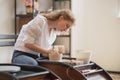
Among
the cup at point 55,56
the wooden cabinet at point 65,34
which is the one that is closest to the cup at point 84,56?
the cup at point 55,56

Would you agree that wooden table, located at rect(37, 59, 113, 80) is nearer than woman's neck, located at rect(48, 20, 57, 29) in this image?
Yes

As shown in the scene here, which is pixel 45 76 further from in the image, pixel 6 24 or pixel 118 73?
pixel 118 73

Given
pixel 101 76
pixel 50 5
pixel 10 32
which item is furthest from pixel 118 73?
pixel 101 76

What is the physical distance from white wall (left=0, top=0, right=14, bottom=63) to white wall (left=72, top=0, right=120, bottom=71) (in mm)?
1330

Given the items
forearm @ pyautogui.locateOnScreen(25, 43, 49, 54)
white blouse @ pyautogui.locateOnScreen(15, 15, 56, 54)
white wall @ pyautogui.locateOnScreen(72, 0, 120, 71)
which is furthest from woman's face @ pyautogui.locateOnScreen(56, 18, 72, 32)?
white wall @ pyautogui.locateOnScreen(72, 0, 120, 71)

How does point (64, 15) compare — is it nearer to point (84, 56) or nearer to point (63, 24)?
point (63, 24)

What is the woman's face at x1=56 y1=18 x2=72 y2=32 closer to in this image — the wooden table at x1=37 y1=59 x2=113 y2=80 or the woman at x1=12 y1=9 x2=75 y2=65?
the woman at x1=12 y1=9 x2=75 y2=65

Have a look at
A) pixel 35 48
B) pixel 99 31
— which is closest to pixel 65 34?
pixel 99 31

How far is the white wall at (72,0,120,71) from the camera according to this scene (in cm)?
446

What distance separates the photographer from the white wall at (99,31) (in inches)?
176

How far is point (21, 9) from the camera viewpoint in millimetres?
3920

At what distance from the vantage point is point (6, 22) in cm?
362

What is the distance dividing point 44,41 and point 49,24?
0.57 feet

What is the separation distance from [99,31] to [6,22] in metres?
1.93
